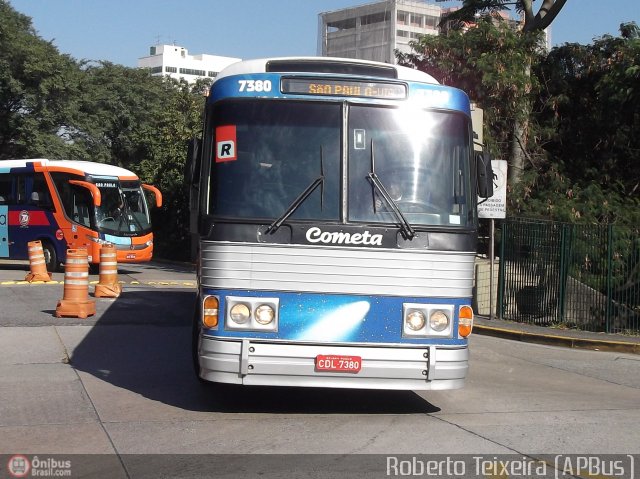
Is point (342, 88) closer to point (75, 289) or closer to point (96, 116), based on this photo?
point (75, 289)

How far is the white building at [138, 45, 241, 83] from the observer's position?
169 metres

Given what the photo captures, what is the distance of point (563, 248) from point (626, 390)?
548 cm

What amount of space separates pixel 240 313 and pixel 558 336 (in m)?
8.53

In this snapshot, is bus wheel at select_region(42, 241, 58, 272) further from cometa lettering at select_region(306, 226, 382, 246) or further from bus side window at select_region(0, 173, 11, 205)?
cometa lettering at select_region(306, 226, 382, 246)

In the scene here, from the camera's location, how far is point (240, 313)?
24.1 ft

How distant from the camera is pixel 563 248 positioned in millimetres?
15406

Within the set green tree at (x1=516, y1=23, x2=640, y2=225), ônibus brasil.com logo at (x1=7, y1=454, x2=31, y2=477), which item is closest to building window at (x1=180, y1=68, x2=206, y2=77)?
green tree at (x1=516, y1=23, x2=640, y2=225)

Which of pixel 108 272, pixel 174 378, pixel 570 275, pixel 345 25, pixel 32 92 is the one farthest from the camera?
pixel 345 25

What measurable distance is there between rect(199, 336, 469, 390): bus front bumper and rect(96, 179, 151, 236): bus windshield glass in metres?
17.5

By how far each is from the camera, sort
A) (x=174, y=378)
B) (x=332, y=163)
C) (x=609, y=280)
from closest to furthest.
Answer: (x=332, y=163) → (x=174, y=378) → (x=609, y=280)

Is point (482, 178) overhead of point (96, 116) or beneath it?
beneath

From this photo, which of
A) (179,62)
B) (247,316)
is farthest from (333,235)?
(179,62)

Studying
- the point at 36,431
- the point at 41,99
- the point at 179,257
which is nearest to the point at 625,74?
the point at 36,431

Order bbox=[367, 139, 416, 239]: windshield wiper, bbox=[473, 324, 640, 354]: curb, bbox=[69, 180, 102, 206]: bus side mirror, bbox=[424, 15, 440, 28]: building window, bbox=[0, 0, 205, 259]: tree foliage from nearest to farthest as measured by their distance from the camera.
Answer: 1. bbox=[367, 139, 416, 239]: windshield wiper
2. bbox=[473, 324, 640, 354]: curb
3. bbox=[69, 180, 102, 206]: bus side mirror
4. bbox=[0, 0, 205, 259]: tree foliage
5. bbox=[424, 15, 440, 28]: building window
